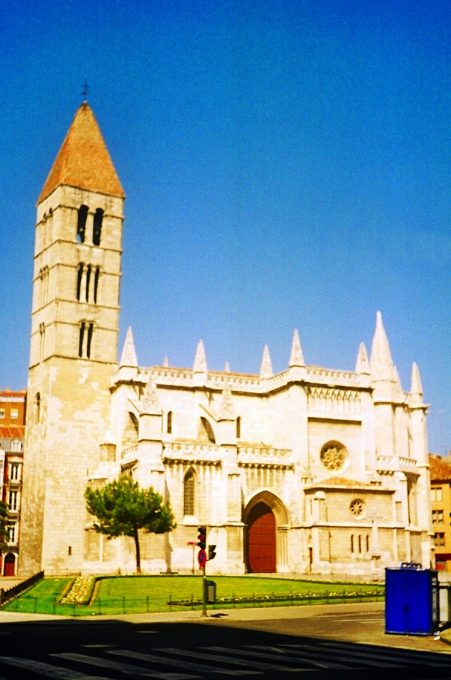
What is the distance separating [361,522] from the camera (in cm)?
5747

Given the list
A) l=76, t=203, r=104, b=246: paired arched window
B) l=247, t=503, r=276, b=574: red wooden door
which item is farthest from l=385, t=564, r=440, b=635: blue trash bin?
l=76, t=203, r=104, b=246: paired arched window

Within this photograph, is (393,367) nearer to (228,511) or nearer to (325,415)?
(325,415)

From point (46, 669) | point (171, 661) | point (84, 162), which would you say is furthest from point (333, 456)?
point (46, 669)

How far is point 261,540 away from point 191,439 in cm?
861

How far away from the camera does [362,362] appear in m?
63.7

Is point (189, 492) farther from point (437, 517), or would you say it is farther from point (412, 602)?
point (437, 517)

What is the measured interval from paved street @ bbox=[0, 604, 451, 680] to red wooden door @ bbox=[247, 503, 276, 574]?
27905 mm

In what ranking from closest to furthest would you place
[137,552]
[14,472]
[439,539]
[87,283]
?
[137,552] → [87,283] → [14,472] → [439,539]

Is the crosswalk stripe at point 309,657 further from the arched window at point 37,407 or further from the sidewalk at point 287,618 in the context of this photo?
the arched window at point 37,407

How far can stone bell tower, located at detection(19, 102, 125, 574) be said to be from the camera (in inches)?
2347

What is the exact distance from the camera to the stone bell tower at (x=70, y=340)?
5962 centimetres

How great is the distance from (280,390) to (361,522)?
11.2m

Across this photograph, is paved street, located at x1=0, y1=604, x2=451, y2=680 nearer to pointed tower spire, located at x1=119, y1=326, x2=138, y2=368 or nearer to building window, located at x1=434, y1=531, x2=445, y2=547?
pointed tower spire, located at x1=119, y1=326, x2=138, y2=368

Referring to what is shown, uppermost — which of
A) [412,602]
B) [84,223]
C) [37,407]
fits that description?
[84,223]
